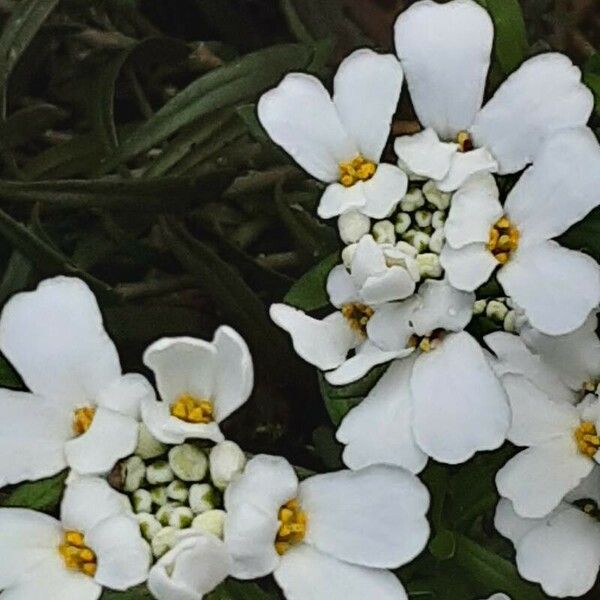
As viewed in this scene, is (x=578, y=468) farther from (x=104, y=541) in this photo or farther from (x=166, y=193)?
(x=166, y=193)

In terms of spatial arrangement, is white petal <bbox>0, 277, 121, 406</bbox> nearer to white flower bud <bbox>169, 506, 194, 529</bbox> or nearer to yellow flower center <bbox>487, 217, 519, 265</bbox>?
white flower bud <bbox>169, 506, 194, 529</bbox>


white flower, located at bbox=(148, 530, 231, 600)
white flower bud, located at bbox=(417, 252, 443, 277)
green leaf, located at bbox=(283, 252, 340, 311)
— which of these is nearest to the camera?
white flower, located at bbox=(148, 530, 231, 600)

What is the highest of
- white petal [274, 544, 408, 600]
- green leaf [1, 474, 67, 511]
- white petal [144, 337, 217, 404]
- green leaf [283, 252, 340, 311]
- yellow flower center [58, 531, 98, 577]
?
white petal [144, 337, 217, 404]

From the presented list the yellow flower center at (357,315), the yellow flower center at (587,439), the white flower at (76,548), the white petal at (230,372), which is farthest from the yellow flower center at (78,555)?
the yellow flower center at (587,439)

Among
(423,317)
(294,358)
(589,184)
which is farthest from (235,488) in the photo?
(294,358)

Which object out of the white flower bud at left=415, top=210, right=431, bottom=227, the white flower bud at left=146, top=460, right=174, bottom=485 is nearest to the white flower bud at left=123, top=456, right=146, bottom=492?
the white flower bud at left=146, top=460, right=174, bottom=485

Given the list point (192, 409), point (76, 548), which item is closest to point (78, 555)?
point (76, 548)

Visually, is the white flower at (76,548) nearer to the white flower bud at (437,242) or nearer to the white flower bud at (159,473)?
the white flower bud at (159,473)
